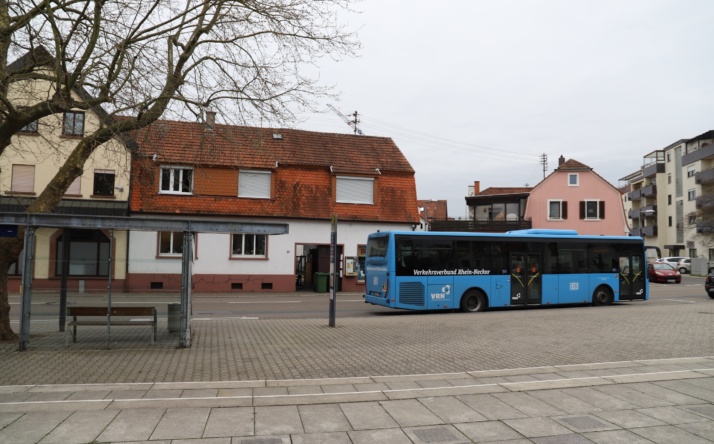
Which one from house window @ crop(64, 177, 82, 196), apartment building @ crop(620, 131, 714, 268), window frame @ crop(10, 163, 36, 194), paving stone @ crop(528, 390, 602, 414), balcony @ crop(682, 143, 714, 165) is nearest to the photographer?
paving stone @ crop(528, 390, 602, 414)

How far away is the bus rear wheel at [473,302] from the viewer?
19.6 meters

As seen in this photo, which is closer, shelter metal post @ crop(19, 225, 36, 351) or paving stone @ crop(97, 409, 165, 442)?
paving stone @ crop(97, 409, 165, 442)

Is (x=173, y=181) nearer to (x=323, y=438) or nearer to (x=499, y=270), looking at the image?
(x=499, y=270)

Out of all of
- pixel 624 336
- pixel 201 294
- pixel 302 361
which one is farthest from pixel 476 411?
pixel 201 294

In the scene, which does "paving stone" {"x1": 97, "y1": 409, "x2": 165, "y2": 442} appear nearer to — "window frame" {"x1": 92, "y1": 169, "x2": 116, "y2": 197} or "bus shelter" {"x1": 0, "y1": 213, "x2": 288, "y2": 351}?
"bus shelter" {"x1": 0, "y1": 213, "x2": 288, "y2": 351}

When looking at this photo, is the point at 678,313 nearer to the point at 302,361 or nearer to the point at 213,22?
the point at 302,361

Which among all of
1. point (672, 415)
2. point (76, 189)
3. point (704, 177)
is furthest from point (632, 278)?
point (704, 177)

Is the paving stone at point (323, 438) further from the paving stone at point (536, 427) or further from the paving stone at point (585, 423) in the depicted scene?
the paving stone at point (585, 423)

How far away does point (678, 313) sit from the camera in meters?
18.5

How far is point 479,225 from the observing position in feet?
143

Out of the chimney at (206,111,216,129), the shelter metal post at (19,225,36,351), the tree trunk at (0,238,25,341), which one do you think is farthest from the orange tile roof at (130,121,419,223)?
the shelter metal post at (19,225,36,351)

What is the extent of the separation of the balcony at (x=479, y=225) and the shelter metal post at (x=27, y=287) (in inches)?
1283

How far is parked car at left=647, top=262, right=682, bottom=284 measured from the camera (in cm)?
4031

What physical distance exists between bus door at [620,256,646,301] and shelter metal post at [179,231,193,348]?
17.9 m
